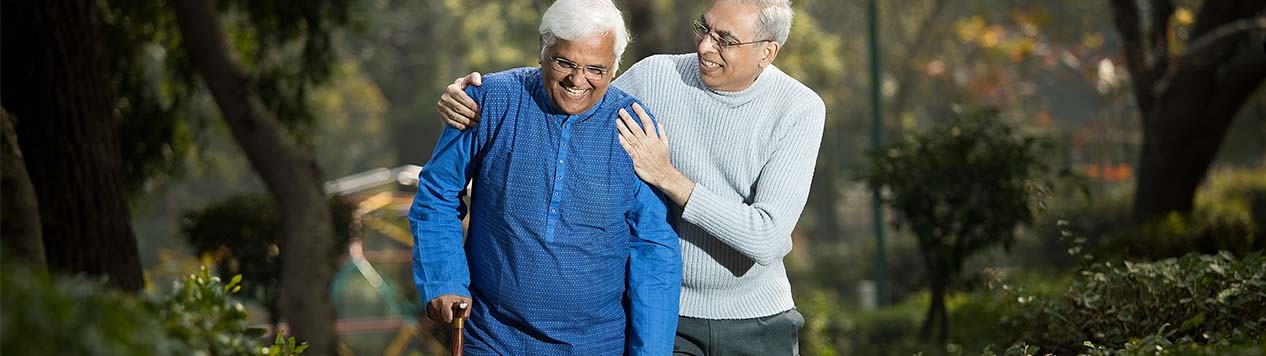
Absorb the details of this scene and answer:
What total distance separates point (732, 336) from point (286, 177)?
24.0ft

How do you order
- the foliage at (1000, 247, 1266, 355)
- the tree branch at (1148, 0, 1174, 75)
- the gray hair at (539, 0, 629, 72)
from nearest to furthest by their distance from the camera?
the gray hair at (539, 0, 629, 72)
the foliage at (1000, 247, 1266, 355)
the tree branch at (1148, 0, 1174, 75)

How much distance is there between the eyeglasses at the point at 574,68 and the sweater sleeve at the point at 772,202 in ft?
1.33

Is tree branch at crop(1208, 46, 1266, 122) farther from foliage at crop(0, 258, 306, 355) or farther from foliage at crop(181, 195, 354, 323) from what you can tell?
foliage at crop(0, 258, 306, 355)

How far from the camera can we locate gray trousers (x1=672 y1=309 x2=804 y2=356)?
13.4 feet

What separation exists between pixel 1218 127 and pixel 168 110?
7754 millimetres

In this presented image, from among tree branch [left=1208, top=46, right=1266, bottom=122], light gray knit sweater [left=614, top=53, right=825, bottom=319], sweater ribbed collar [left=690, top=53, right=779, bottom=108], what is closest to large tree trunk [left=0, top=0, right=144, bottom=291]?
light gray knit sweater [left=614, top=53, right=825, bottom=319]

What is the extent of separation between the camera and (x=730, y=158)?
3.97 metres

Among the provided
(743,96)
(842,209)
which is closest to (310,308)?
(743,96)

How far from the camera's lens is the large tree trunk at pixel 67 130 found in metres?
7.03

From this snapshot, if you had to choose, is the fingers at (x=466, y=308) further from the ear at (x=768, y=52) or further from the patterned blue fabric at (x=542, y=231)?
the ear at (x=768, y=52)

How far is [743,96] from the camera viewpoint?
13.2 ft

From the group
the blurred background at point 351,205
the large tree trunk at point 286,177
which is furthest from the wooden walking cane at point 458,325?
the large tree trunk at point 286,177

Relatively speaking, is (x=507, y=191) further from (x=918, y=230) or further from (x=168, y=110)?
(x=168, y=110)

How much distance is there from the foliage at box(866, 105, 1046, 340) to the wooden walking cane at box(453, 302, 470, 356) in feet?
21.5
